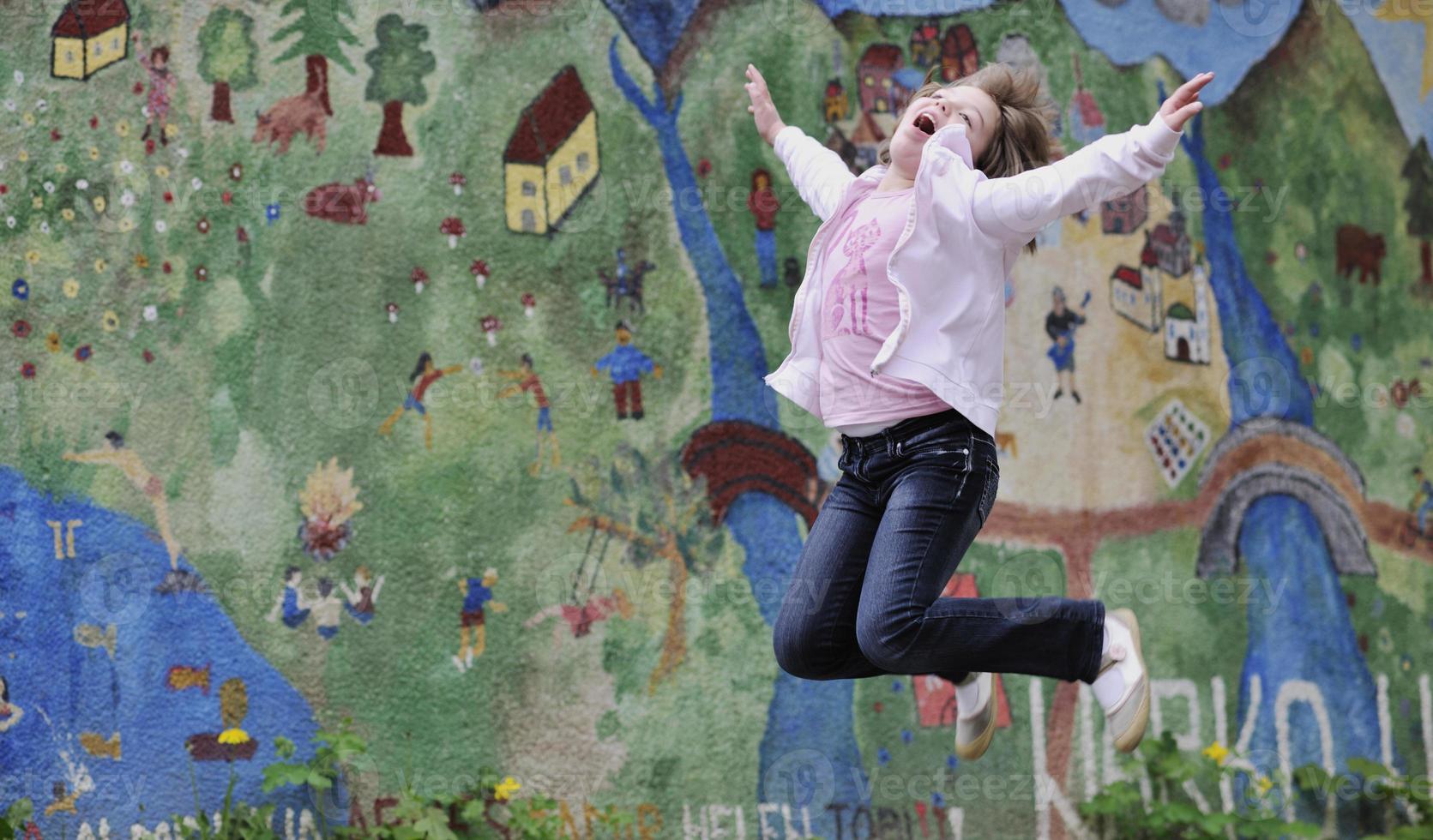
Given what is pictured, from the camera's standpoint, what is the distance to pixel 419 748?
450 cm

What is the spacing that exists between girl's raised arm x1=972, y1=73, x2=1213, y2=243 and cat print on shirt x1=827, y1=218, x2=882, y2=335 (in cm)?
27

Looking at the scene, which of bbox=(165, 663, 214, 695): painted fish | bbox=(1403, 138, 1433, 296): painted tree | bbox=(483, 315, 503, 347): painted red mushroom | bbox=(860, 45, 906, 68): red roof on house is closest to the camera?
bbox=(165, 663, 214, 695): painted fish

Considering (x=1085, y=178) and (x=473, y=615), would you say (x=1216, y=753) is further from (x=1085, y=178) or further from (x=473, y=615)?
(x=1085, y=178)

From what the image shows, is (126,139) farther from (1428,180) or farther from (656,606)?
(1428,180)

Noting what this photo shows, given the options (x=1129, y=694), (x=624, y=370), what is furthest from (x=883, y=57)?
(x=1129, y=694)

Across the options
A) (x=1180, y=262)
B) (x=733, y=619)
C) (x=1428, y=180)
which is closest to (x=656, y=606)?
(x=733, y=619)

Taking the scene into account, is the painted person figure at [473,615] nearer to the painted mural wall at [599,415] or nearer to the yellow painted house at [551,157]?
the painted mural wall at [599,415]

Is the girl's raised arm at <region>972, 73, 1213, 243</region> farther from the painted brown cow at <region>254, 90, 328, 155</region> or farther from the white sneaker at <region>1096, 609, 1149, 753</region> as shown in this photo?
the painted brown cow at <region>254, 90, 328, 155</region>

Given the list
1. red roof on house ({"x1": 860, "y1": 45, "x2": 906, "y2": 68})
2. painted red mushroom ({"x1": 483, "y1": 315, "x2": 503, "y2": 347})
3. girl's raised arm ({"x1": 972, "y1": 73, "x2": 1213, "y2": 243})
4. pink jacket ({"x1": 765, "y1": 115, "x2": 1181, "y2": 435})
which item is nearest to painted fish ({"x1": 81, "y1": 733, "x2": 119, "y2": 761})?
painted red mushroom ({"x1": 483, "y1": 315, "x2": 503, "y2": 347})

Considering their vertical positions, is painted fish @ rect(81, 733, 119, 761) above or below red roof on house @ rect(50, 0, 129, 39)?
below

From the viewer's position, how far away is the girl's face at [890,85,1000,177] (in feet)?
10.5

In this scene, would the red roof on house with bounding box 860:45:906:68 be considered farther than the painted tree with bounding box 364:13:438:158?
Yes

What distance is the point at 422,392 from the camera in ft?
15.1

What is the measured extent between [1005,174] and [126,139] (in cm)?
279
